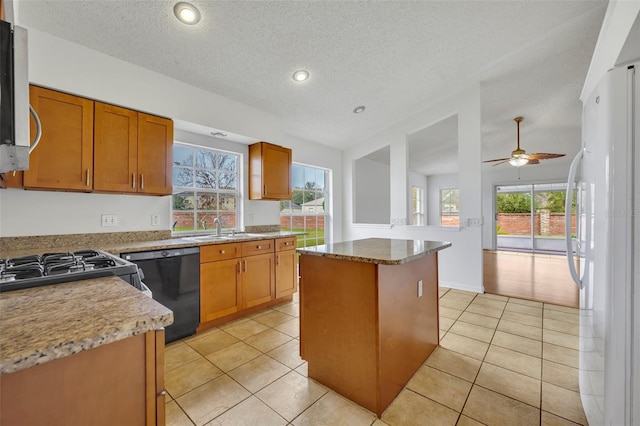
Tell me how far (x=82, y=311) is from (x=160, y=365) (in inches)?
10.9

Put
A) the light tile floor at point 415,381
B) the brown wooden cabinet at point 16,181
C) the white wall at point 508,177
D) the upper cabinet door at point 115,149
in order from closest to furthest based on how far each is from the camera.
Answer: the light tile floor at point 415,381 → the brown wooden cabinet at point 16,181 → the upper cabinet door at point 115,149 → the white wall at point 508,177

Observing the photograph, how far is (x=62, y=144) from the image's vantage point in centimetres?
207

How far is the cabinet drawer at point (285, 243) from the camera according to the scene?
3302 millimetres

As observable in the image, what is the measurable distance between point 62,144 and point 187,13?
1.42 metres

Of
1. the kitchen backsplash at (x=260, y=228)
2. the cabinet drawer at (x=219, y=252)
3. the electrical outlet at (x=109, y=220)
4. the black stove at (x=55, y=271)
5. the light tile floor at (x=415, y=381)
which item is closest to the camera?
the black stove at (x=55, y=271)

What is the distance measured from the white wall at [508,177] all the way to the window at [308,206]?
4522mm

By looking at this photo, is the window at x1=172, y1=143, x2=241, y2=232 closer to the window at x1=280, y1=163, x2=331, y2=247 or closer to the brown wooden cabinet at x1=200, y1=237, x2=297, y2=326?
the brown wooden cabinet at x1=200, y1=237, x2=297, y2=326

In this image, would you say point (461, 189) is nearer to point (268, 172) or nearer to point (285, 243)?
point (285, 243)

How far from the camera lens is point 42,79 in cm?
206

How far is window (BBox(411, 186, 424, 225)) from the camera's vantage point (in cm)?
895

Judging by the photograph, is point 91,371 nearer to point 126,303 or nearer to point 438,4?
point 126,303

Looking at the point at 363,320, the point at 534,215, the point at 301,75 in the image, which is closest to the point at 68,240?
the point at 363,320

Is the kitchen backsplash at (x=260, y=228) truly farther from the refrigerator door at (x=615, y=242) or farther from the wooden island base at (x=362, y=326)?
the refrigerator door at (x=615, y=242)

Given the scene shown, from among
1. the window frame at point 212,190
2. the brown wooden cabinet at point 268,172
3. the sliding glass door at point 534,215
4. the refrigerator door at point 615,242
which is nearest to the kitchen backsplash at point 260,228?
the window frame at point 212,190
